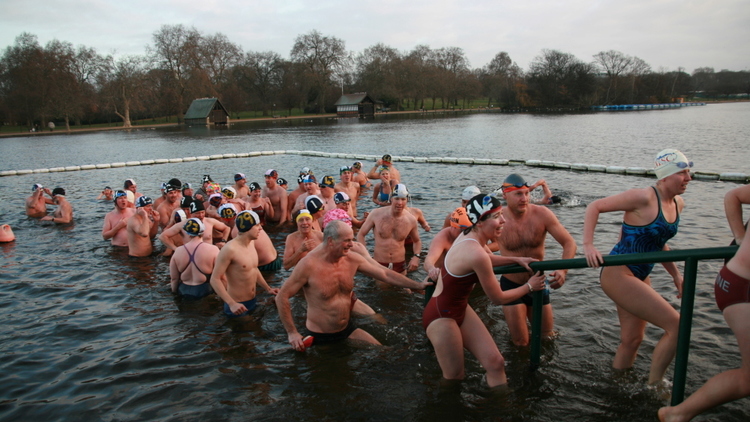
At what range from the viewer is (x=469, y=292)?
4.22 m

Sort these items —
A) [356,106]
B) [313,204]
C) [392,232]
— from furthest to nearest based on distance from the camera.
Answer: [356,106]
[392,232]
[313,204]

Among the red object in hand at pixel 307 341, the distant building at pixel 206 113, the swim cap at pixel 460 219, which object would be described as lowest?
the red object in hand at pixel 307 341

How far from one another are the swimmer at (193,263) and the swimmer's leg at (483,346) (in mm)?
4655

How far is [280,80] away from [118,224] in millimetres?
84333

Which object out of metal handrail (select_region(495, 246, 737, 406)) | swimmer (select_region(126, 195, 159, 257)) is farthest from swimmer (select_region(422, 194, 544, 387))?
swimmer (select_region(126, 195, 159, 257))

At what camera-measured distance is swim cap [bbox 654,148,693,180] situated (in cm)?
395

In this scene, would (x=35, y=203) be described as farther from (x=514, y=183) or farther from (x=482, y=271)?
(x=482, y=271)

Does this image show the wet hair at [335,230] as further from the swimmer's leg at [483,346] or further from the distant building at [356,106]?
the distant building at [356,106]

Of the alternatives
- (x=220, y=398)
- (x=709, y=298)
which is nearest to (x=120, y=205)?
(x=220, y=398)

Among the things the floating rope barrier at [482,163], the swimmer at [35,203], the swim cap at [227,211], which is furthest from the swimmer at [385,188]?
the floating rope barrier at [482,163]

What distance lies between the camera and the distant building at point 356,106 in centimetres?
8869

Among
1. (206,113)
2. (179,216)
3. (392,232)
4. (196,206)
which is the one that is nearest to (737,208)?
(392,232)

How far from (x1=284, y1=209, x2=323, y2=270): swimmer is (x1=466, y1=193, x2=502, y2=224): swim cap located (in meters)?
3.30

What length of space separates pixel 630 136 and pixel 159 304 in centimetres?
3791
